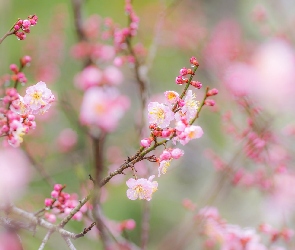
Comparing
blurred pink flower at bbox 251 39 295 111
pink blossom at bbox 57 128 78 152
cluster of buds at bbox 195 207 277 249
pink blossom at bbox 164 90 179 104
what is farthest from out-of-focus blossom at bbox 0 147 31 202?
pink blossom at bbox 164 90 179 104

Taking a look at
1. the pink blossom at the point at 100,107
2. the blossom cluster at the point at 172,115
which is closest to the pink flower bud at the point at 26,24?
the blossom cluster at the point at 172,115

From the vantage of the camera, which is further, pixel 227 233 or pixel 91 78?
pixel 91 78

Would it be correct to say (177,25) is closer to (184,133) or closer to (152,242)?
(152,242)

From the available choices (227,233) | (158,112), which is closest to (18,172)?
(227,233)

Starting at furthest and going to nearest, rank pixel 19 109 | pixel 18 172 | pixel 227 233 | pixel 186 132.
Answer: pixel 18 172 < pixel 227 233 < pixel 19 109 < pixel 186 132

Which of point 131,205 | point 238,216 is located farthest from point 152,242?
point 238,216

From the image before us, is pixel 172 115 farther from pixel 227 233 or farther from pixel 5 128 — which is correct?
pixel 227 233

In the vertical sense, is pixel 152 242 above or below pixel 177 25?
below
